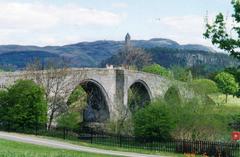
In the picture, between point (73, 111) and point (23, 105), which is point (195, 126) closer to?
point (73, 111)

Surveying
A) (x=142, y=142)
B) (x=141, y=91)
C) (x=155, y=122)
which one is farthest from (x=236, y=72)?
(x=141, y=91)

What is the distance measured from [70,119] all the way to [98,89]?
1795 cm

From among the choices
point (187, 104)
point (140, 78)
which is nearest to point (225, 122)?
point (187, 104)

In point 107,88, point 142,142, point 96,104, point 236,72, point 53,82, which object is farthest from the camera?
point 96,104

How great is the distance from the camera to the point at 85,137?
122 ft

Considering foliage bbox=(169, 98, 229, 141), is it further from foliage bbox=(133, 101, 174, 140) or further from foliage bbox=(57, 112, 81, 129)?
foliage bbox=(57, 112, 81, 129)

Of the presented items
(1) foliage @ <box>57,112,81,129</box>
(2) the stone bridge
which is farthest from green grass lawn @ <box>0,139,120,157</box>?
(2) the stone bridge

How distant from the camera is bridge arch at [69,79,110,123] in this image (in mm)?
61031

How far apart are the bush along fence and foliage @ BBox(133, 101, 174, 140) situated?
4.74 feet

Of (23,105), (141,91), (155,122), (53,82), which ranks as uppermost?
(141,91)

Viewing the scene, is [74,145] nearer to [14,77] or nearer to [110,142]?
[110,142]

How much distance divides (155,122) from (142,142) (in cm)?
378

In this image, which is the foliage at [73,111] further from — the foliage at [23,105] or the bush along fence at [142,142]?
the foliage at [23,105]

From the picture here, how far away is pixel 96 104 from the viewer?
210ft
